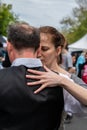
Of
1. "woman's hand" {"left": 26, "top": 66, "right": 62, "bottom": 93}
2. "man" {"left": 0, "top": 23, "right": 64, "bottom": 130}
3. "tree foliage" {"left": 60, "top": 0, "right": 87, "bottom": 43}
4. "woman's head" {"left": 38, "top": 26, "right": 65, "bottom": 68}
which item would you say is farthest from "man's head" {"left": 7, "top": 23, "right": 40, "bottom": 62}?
"tree foliage" {"left": 60, "top": 0, "right": 87, "bottom": 43}

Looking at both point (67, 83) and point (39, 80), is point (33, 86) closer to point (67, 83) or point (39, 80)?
point (39, 80)

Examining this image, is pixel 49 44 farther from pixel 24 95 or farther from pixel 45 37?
pixel 24 95

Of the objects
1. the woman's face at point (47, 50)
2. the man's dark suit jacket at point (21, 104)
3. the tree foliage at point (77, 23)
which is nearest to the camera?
the man's dark suit jacket at point (21, 104)

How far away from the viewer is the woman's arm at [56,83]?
10.6 ft

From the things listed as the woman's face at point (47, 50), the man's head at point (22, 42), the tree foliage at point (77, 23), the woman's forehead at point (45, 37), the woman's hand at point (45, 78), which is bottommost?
the tree foliage at point (77, 23)

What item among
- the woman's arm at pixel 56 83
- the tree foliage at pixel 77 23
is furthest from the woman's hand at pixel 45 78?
the tree foliage at pixel 77 23

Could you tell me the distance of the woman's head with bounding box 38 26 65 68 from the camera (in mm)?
4121

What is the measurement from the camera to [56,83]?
3322 millimetres

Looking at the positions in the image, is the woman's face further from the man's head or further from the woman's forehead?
the man's head

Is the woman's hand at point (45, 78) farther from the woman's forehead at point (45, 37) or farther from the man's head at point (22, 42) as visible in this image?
the woman's forehead at point (45, 37)

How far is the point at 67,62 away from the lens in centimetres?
1127

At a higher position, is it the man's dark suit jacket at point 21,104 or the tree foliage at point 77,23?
the man's dark suit jacket at point 21,104

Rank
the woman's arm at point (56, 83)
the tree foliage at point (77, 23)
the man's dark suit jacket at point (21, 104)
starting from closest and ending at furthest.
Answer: the man's dark suit jacket at point (21, 104)
the woman's arm at point (56, 83)
the tree foliage at point (77, 23)

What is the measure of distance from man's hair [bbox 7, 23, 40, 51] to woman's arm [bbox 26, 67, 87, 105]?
162mm
